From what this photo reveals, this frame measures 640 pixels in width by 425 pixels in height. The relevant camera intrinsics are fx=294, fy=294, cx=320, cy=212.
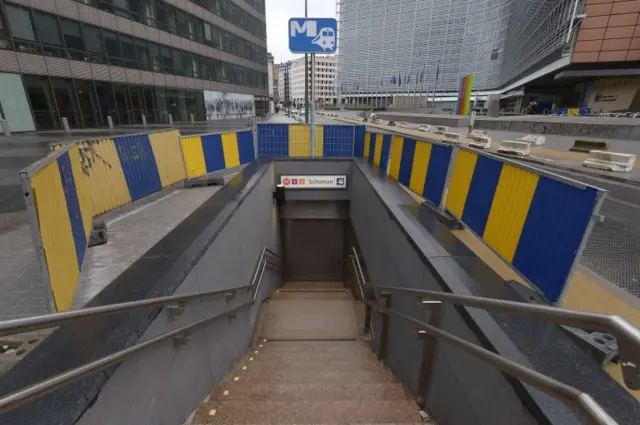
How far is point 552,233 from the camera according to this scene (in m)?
2.48

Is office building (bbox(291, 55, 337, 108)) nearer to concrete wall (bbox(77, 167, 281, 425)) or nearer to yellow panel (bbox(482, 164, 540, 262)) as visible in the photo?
concrete wall (bbox(77, 167, 281, 425))

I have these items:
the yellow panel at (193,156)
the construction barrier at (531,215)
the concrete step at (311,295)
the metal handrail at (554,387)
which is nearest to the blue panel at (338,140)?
the yellow panel at (193,156)

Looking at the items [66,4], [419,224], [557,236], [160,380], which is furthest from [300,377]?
[66,4]

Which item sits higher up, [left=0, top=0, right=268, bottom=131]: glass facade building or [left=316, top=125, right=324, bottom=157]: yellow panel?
[left=0, top=0, right=268, bottom=131]: glass facade building

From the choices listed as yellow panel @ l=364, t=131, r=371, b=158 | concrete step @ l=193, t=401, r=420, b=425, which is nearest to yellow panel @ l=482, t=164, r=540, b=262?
concrete step @ l=193, t=401, r=420, b=425

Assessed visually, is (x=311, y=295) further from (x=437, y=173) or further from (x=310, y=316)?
(x=437, y=173)

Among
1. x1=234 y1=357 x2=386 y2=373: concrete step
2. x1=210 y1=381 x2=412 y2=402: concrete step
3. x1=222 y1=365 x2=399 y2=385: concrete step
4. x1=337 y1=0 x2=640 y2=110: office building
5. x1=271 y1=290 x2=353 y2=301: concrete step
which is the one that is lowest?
x1=271 y1=290 x2=353 y2=301: concrete step

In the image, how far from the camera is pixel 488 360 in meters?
1.70

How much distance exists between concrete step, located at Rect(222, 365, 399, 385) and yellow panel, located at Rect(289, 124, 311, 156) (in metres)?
8.32

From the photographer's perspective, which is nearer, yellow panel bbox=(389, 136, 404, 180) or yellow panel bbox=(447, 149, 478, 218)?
yellow panel bbox=(447, 149, 478, 218)

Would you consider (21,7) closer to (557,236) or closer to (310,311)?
(310,311)

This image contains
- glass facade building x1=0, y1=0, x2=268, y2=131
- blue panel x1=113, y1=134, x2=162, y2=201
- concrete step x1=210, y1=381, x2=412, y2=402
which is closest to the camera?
concrete step x1=210, y1=381, x2=412, y2=402

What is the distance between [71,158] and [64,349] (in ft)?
9.17

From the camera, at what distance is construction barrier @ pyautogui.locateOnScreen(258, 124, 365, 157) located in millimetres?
11023
